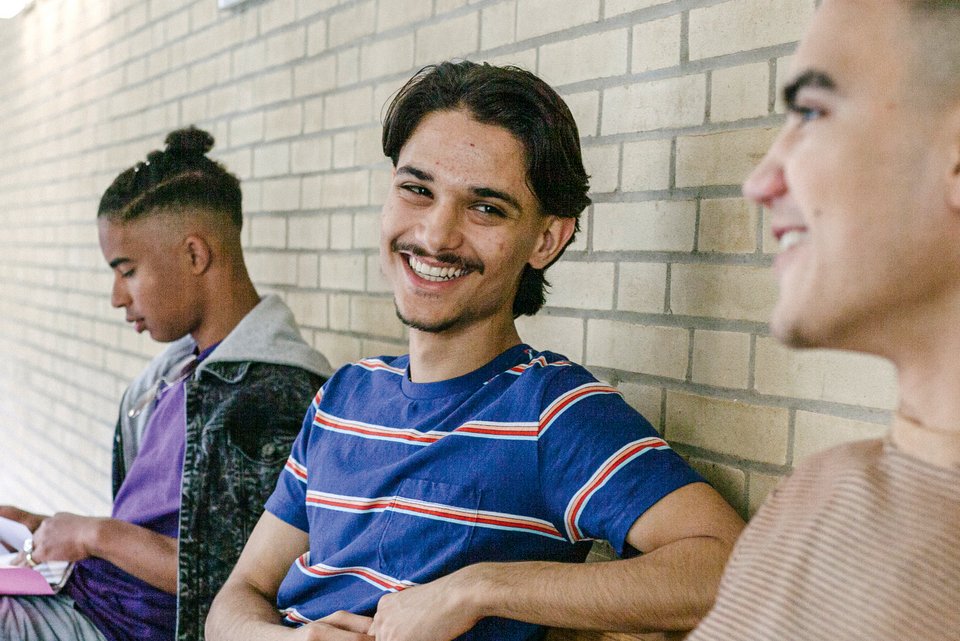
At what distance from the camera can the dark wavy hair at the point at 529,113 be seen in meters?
1.66

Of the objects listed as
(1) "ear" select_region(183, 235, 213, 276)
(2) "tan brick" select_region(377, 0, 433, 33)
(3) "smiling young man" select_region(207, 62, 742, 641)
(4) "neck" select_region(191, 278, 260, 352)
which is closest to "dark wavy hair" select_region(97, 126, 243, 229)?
(1) "ear" select_region(183, 235, 213, 276)

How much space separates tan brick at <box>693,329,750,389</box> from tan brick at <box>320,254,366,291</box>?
1315mm

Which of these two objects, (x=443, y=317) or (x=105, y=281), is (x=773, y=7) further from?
(x=105, y=281)

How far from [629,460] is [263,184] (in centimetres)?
227

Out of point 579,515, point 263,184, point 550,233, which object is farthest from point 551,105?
point 263,184

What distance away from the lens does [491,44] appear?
227 centimetres

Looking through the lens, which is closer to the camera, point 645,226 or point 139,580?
point 645,226

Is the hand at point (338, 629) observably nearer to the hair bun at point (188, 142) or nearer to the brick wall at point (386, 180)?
the brick wall at point (386, 180)

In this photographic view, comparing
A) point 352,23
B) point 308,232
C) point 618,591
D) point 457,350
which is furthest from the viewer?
point 308,232

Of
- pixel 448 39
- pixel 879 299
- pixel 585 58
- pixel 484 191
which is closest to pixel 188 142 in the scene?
pixel 448 39

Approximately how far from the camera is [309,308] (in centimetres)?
309

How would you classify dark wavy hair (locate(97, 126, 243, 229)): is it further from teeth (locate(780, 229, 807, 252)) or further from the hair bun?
teeth (locate(780, 229, 807, 252))

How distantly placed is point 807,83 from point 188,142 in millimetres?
2279

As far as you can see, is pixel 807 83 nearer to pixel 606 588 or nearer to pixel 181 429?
pixel 606 588
